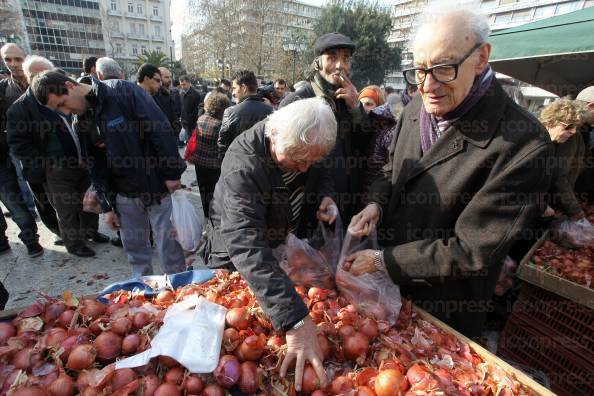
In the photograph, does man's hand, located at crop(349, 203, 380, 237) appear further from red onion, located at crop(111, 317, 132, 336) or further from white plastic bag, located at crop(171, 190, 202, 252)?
white plastic bag, located at crop(171, 190, 202, 252)

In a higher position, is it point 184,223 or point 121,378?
point 121,378

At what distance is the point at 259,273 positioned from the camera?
1100mm

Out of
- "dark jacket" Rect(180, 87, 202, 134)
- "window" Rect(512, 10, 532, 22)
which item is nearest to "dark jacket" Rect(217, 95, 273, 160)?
"dark jacket" Rect(180, 87, 202, 134)

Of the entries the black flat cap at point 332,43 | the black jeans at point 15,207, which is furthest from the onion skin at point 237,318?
the black jeans at point 15,207

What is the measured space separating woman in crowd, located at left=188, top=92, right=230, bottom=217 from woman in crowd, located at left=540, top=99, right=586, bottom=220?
3331 millimetres

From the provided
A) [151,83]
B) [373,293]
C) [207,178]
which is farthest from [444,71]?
[151,83]

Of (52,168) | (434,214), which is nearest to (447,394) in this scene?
(434,214)

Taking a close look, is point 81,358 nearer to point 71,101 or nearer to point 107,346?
point 107,346

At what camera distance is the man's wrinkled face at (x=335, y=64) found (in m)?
2.24

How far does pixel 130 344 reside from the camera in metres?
1.08

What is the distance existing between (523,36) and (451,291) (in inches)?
136

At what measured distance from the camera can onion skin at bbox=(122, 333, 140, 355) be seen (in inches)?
42.3

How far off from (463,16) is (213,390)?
150 cm

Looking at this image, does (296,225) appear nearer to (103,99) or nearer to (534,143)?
(534,143)
